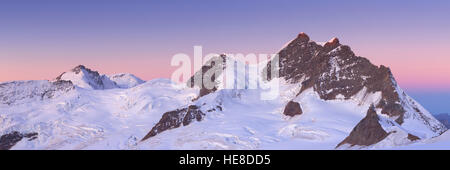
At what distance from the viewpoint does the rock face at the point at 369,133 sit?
460 feet

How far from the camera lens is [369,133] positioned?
14550cm

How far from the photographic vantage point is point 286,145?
196000mm

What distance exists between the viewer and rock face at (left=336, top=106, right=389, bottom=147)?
140 meters
